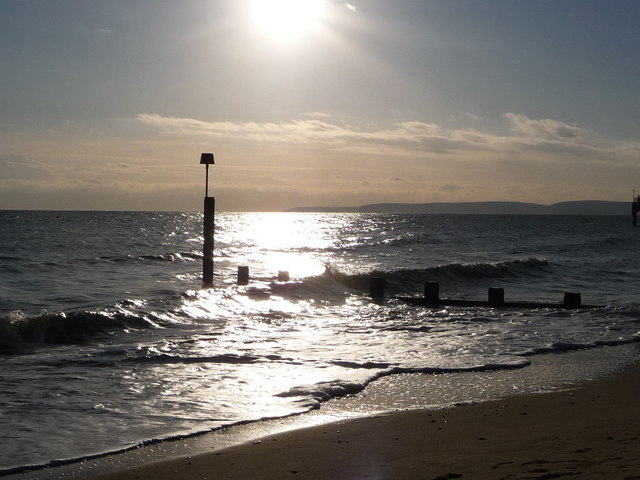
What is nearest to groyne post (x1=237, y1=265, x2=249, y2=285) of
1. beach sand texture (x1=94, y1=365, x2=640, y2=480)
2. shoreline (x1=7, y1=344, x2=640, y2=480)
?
shoreline (x1=7, y1=344, x2=640, y2=480)

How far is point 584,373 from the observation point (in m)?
11.8

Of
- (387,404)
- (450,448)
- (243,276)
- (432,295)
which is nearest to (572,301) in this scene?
(432,295)

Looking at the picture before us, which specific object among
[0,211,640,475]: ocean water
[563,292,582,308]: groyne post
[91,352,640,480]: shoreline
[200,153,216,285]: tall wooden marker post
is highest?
[200,153,216,285]: tall wooden marker post

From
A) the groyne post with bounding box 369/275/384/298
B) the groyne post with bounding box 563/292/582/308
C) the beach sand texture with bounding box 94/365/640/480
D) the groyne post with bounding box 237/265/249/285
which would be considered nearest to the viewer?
the beach sand texture with bounding box 94/365/640/480

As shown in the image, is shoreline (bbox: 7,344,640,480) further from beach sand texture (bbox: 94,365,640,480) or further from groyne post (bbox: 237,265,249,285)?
groyne post (bbox: 237,265,249,285)

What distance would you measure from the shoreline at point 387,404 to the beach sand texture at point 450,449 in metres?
0.11

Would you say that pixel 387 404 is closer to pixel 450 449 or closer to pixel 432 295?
pixel 450 449

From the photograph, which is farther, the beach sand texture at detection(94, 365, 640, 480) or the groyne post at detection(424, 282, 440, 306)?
the groyne post at detection(424, 282, 440, 306)

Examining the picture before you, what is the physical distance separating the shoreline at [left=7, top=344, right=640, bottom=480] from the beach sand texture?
0.11 meters

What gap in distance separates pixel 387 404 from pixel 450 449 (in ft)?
7.70

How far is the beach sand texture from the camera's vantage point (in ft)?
21.6

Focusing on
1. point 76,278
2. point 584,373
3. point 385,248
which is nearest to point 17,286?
point 76,278

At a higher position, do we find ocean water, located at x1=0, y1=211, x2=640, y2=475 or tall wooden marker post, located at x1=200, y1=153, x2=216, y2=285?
tall wooden marker post, located at x1=200, y1=153, x2=216, y2=285

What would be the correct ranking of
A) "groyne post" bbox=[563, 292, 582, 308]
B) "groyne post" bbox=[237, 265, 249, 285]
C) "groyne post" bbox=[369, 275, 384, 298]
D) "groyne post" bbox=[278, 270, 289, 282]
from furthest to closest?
"groyne post" bbox=[278, 270, 289, 282] < "groyne post" bbox=[237, 265, 249, 285] < "groyne post" bbox=[369, 275, 384, 298] < "groyne post" bbox=[563, 292, 582, 308]
